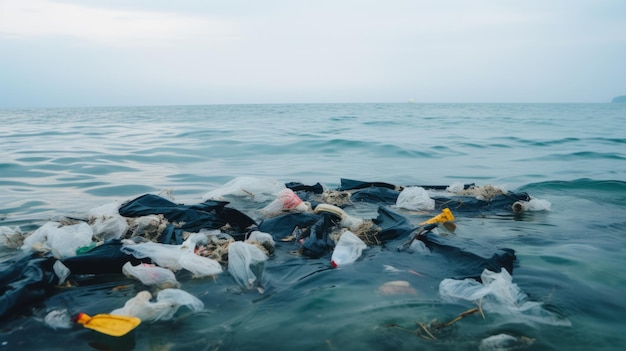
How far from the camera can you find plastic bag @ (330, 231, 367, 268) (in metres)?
4.01

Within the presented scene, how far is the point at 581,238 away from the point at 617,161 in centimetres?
883

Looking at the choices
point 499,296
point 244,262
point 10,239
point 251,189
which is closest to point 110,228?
point 10,239

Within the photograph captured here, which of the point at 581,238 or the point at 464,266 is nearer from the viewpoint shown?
the point at 464,266

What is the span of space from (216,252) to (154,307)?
46.6 inches

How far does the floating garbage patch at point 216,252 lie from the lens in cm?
302

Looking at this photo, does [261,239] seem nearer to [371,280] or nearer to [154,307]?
[371,280]

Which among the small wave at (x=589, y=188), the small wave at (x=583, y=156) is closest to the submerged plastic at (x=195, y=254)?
the small wave at (x=589, y=188)

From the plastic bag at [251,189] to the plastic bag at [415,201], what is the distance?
1.97m

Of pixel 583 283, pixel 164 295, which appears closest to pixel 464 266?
pixel 583 283

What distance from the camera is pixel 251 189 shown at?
23.6 ft

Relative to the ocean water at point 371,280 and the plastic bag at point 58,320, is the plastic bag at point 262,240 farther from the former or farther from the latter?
the plastic bag at point 58,320

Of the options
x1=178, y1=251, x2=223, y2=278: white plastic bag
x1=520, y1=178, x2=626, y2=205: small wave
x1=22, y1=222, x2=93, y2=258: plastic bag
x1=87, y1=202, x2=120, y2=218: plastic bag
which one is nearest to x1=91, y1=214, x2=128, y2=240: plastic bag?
x1=22, y1=222, x2=93, y2=258: plastic bag

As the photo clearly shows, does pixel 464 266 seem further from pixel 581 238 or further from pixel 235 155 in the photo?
pixel 235 155

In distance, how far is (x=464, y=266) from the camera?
12.4 feet
